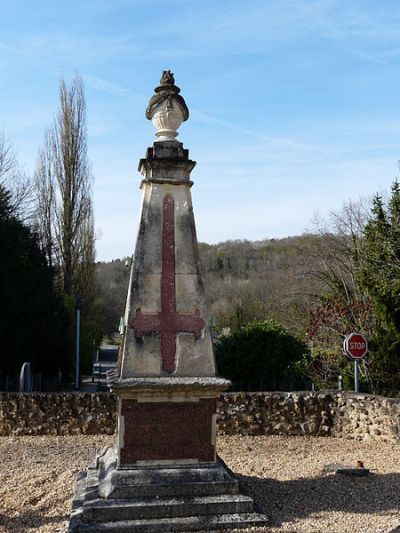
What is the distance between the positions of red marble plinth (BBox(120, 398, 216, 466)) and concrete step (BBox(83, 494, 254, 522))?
1.62ft

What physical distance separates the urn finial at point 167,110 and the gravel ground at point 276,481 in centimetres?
458

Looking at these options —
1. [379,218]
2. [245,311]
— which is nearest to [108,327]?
[245,311]

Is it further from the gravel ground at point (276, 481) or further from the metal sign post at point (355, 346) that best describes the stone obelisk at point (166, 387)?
the metal sign post at point (355, 346)

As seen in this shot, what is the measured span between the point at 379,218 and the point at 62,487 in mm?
14080

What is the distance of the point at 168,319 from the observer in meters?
6.81

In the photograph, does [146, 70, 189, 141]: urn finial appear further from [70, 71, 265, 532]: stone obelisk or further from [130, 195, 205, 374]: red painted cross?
[130, 195, 205, 374]: red painted cross

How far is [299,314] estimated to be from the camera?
26.2m

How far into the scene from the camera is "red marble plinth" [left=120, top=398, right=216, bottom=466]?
21.4 feet

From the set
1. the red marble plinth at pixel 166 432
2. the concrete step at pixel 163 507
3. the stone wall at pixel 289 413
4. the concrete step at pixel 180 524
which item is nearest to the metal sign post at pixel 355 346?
the stone wall at pixel 289 413

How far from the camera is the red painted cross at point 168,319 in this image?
675cm

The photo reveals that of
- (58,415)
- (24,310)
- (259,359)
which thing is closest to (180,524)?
(58,415)

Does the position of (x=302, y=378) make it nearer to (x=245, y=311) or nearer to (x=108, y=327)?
(x=245, y=311)

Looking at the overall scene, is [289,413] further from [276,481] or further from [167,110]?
[167,110]

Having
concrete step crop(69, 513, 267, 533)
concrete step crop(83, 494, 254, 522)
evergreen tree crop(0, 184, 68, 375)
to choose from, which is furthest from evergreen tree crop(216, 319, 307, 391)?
concrete step crop(69, 513, 267, 533)
